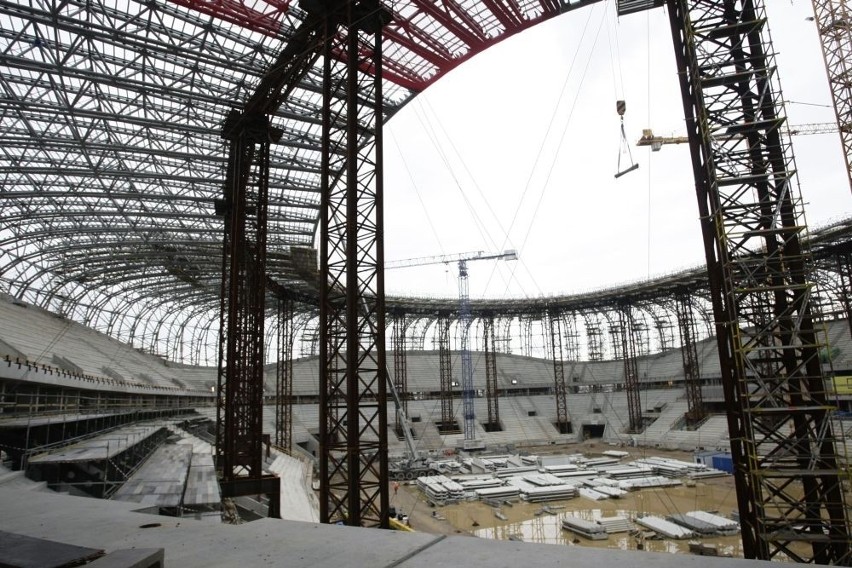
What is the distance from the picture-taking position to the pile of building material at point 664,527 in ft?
79.9

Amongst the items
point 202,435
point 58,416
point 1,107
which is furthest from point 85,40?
point 202,435

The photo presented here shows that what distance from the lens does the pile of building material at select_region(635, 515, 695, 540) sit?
24.4 meters

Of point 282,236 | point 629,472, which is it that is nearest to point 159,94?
point 282,236

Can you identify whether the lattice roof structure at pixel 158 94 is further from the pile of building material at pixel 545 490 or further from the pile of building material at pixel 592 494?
the pile of building material at pixel 592 494

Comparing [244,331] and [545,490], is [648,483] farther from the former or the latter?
[244,331]

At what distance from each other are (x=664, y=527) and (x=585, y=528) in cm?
376

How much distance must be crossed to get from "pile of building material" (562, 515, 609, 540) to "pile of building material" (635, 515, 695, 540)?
2.55 metres

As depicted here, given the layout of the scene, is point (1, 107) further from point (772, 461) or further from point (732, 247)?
point (772, 461)

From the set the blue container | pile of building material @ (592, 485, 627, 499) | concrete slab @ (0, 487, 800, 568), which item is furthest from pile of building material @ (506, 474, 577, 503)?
concrete slab @ (0, 487, 800, 568)

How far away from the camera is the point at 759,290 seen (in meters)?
11.9

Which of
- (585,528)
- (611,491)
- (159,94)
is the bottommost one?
(611,491)

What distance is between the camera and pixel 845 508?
10977 millimetres

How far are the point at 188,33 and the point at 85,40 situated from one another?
4122 millimetres

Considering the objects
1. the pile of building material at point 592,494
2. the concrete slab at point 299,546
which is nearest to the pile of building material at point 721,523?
the pile of building material at point 592,494
